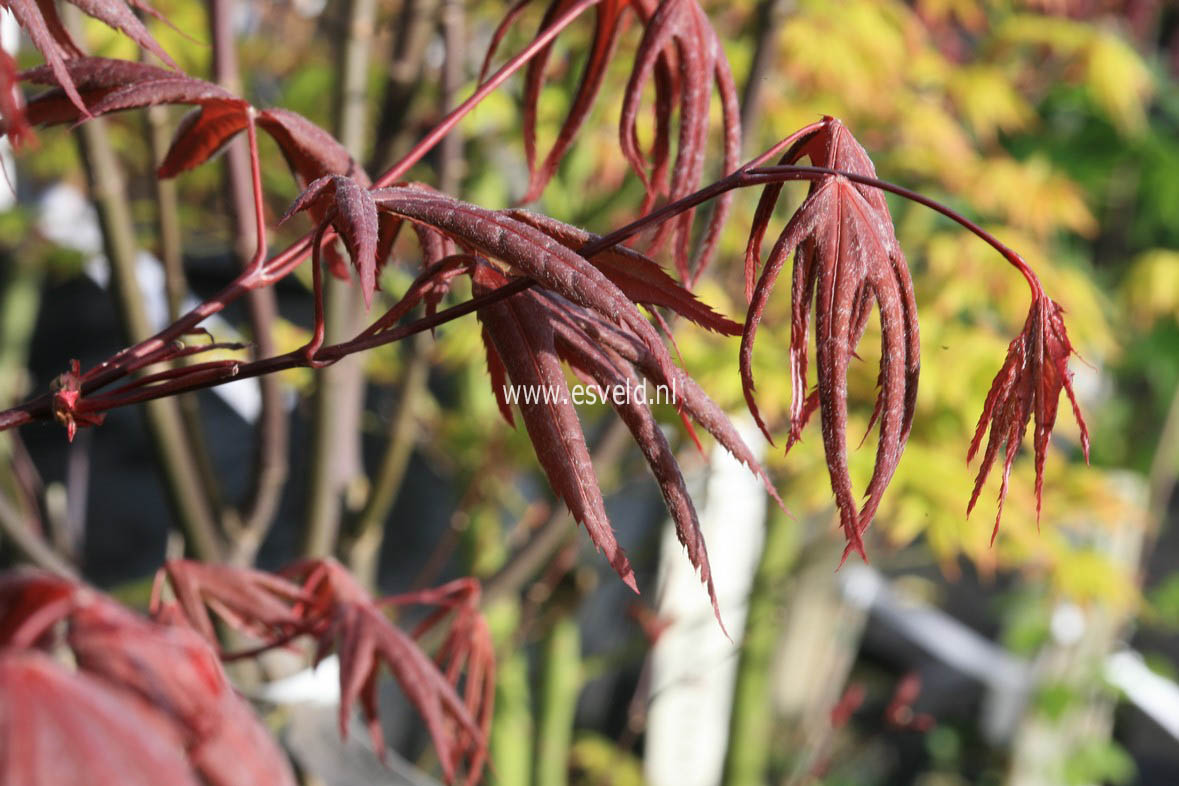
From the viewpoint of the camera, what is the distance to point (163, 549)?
9.12 feet

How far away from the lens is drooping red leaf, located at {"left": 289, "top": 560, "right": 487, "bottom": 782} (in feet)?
2.00

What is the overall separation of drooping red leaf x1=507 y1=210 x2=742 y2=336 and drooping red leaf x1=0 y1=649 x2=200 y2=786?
0.85 feet

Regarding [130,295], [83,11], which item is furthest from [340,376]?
[83,11]

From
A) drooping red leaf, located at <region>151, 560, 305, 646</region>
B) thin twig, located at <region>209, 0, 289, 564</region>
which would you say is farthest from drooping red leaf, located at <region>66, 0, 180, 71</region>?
thin twig, located at <region>209, 0, 289, 564</region>

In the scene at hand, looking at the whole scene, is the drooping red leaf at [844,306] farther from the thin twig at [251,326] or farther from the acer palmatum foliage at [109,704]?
the thin twig at [251,326]

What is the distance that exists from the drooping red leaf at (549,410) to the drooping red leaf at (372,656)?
200 millimetres

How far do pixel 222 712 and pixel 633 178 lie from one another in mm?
1116

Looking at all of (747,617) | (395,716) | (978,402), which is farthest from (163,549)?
(978,402)

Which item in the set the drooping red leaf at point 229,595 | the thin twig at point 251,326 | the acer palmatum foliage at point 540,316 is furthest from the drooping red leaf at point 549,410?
the thin twig at point 251,326

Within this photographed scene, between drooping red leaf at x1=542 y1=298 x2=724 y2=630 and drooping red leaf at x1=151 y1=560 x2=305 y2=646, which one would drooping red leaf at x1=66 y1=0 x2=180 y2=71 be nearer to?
drooping red leaf at x1=542 y1=298 x2=724 y2=630

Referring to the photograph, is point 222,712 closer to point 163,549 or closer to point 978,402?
point 978,402

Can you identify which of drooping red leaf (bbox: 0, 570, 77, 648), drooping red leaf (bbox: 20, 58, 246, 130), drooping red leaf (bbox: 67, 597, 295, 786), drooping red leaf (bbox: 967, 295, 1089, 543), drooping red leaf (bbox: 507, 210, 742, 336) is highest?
drooping red leaf (bbox: 20, 58, 246, 130)

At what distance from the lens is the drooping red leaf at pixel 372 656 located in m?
0.61

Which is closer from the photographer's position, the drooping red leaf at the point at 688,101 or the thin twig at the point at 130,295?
the drooping red leaf at the point at 688,101
